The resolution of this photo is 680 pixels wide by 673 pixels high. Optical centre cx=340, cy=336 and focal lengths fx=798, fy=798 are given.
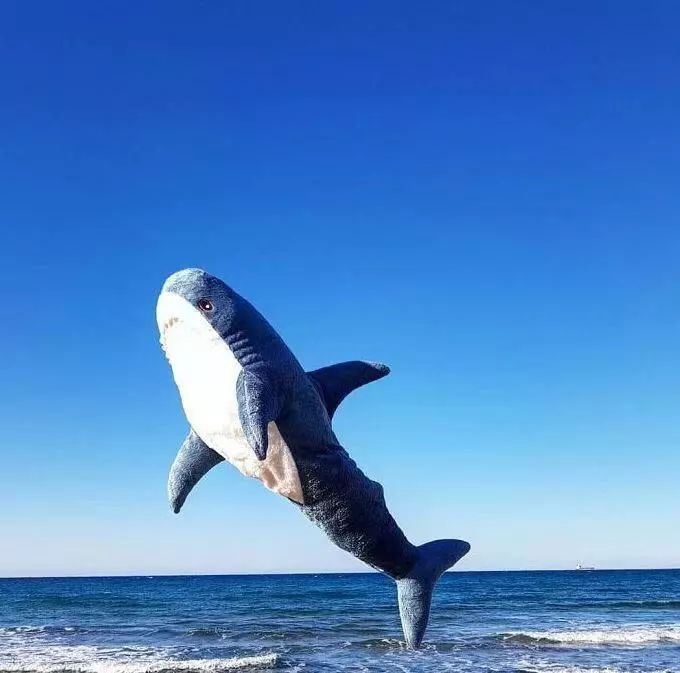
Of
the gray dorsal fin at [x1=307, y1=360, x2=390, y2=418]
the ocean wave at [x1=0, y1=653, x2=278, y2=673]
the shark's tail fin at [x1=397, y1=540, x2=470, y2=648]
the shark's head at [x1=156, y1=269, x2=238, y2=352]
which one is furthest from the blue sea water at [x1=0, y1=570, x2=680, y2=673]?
the shark's head at [x1=156, y1=269, x2=238, y2=352]

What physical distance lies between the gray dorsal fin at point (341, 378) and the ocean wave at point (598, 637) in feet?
57.5

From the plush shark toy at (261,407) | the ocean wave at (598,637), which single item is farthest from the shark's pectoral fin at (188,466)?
the ocean wave at (598,637)

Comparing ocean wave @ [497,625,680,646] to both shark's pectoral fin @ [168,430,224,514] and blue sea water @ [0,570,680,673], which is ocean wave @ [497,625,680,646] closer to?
blue sea water @ [0,570,680,673]

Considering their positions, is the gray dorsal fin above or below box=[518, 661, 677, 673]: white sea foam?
above

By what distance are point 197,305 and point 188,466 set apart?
1.15 meters

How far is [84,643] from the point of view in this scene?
857 inches

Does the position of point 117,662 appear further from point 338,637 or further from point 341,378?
point 341,378

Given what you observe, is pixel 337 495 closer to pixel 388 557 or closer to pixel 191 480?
pixel 388 557

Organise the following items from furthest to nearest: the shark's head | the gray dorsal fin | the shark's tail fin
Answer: the shark's tail fin
the gray dorsal fin
the shark's head

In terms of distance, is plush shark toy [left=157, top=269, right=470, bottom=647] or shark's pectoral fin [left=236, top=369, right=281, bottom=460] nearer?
shark's pectoral fin [left=236, top=369, right=281, bottom=460]

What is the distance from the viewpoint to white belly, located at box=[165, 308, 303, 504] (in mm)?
4262

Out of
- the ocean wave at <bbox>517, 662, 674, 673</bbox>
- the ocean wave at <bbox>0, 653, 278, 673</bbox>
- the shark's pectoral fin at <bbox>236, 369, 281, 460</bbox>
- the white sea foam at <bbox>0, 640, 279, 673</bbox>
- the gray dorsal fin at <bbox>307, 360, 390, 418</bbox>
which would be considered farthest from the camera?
the white sea foam at <bbox>0, 640, 279, 673</bbox>

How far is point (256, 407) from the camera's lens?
4.03 metres

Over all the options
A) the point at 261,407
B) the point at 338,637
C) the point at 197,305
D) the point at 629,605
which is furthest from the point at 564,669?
the point at 629,605
